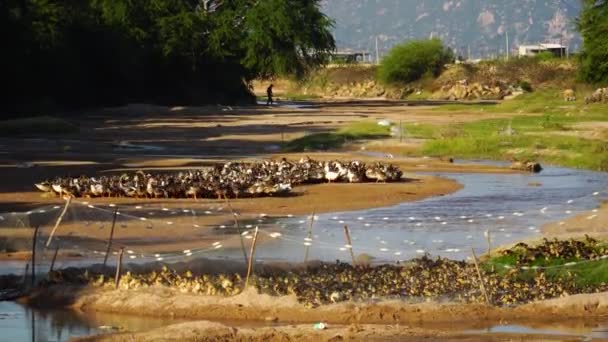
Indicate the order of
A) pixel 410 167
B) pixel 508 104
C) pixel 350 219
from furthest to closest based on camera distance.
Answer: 1. pixel 508 104
2. pixel 410 167
3. pixel 350 219

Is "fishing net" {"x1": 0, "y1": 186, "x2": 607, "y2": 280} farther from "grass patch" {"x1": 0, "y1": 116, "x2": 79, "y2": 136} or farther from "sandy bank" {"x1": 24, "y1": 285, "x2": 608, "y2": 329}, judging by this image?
"grass patch" {"x1": 0, "y1": 116, "x2": 79, "y2": 136}


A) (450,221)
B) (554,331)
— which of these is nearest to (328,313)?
(554,331)

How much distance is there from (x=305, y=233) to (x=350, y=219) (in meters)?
3.06

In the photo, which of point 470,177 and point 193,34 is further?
point 193,34

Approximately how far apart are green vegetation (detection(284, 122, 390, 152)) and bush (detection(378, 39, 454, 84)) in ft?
241

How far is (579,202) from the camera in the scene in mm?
29062

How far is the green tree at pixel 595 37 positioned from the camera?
71062 millimetres

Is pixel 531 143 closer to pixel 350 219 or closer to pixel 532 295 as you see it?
pixel 350 219

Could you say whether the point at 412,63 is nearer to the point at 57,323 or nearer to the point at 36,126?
the point at 36,126

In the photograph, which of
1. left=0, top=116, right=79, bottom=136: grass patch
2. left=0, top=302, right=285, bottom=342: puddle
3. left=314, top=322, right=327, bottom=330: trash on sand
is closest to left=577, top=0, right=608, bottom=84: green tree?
left=0, top=116, right=79, bottom=136: grass patch

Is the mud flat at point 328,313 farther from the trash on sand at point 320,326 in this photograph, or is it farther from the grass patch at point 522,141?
the grass patch at point 522,141

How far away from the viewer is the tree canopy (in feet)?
247

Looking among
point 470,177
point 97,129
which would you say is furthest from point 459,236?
point 97,129

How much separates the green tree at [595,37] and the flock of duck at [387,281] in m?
54.5
